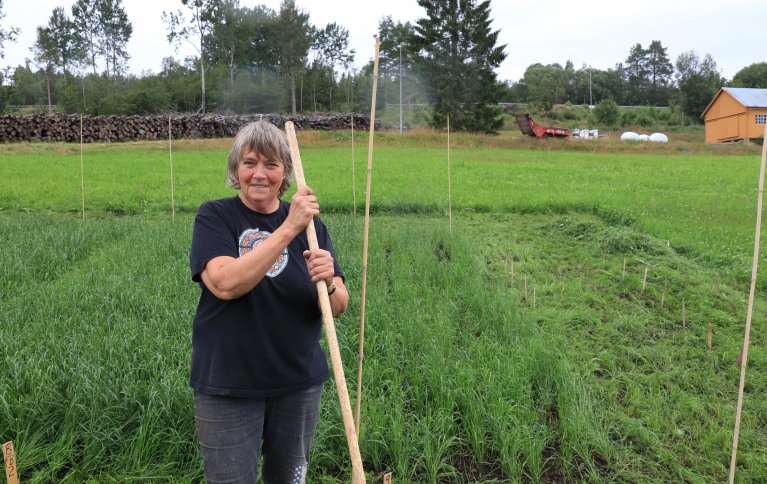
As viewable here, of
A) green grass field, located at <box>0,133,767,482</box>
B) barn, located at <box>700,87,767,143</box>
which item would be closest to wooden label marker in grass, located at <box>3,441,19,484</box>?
green grass field, located at <box>0,133,767,482</box>

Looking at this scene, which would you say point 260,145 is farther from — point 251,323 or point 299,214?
point 251,323

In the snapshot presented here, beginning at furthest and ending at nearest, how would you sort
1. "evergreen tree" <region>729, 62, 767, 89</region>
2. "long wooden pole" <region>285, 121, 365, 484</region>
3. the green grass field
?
"evergreen tree" <region>729, 62, 767, 89</region>
the green grass field
"long wooden pole" <region>285, 121, 365, 484</region>

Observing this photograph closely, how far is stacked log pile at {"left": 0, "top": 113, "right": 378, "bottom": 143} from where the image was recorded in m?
20.6

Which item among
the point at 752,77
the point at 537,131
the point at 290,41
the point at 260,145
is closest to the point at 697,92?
the point at 752,77

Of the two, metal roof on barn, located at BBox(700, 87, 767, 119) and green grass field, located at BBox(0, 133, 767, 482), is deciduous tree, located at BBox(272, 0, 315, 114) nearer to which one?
metal roof on barn, located at BBox(700, 87, 767, 119)

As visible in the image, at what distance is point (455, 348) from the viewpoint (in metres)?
3.75

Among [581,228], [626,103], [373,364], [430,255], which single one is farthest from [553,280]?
[626,103]

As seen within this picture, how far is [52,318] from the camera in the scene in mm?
3893

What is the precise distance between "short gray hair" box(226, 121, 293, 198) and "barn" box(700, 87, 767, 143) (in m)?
24.0

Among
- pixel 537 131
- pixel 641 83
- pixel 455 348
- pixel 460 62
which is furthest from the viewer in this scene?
pixel 641 83

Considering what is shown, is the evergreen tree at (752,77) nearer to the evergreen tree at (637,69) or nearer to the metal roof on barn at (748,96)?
the evergreen tree at (637,69)

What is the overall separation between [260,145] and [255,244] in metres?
0.27

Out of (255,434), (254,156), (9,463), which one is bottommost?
(9,463)

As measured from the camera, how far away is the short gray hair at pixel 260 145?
1.61 m
